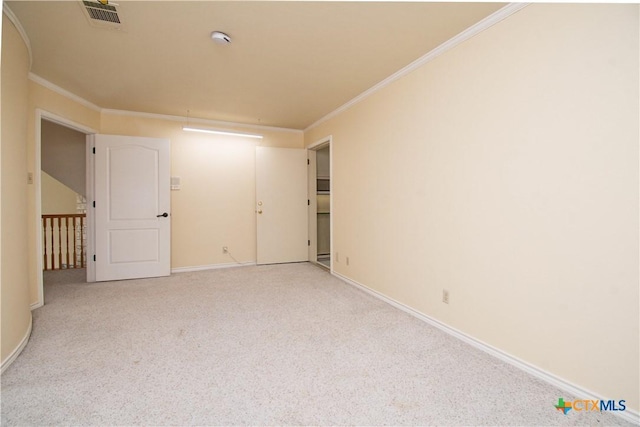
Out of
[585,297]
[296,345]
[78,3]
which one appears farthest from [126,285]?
[585,297]

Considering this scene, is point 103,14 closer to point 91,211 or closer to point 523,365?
point 91,211

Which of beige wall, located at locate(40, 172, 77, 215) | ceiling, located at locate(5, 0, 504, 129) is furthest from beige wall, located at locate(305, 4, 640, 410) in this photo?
beige wall, located at locate(40, 172, 77, 215)

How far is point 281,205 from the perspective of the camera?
5.18 meters

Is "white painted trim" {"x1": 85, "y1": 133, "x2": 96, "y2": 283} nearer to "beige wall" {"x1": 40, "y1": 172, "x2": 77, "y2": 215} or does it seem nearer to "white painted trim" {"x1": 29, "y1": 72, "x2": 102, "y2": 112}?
"white painted trim" {"x1": 29, "y1": 72, "x2": 102, "y2": 112}

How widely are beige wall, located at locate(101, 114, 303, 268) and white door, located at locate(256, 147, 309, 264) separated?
0.59 ft

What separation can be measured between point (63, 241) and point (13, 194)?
3.73m

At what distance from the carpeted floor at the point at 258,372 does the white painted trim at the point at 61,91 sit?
242 centimetres

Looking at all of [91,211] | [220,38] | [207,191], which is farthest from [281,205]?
[220,38]

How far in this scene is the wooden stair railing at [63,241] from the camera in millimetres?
4933

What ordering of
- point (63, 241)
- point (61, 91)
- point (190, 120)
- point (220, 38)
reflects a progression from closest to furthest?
point (220, 38) → point (61, 91) → point (190, 120) → point (63, 241)

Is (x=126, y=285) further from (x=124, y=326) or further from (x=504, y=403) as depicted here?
(x=504, y=403)

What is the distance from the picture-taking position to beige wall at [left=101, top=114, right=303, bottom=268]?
179 inches

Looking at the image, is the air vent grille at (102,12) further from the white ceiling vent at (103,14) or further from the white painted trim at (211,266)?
the white painted trim at (211,266)

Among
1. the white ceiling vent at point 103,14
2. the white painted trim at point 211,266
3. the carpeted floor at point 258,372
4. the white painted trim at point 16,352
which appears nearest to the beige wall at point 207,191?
the white painted trim at point 211,266
